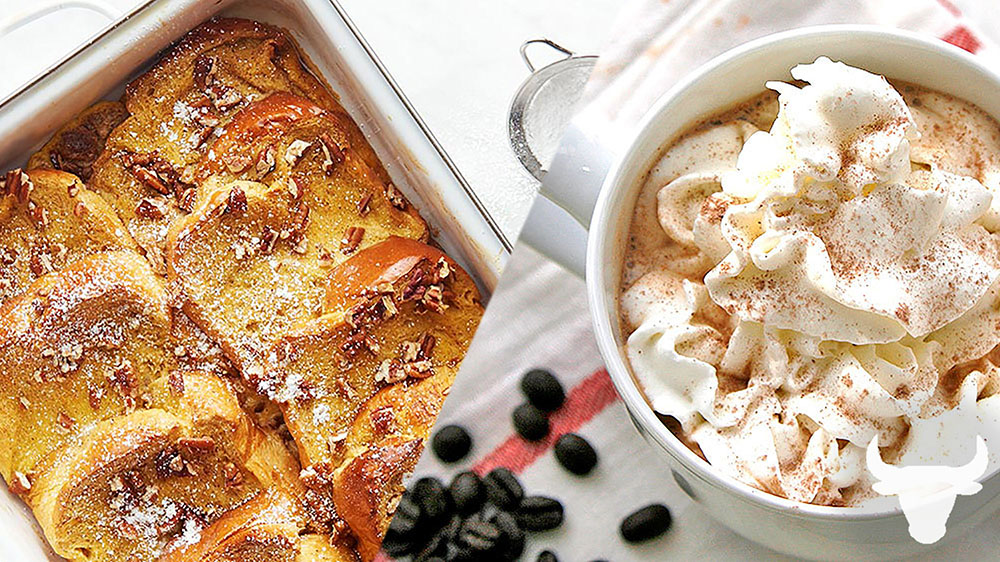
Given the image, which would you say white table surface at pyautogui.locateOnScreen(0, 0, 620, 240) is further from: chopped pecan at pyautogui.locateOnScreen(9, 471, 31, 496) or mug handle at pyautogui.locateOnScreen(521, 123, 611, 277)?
chopped pecan at pyautogui.locateOnScreen(9, 471, 31, 496)

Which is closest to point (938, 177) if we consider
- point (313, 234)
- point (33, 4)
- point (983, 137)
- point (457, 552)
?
point (983, 137)

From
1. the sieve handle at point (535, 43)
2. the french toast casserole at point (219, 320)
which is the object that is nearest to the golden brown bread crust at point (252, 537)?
the french toast casserole at point (219, 320)

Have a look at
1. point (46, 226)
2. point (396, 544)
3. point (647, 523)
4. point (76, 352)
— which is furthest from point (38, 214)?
point (647, 523)

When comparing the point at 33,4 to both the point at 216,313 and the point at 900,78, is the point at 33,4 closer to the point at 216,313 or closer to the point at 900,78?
the point at 216,313

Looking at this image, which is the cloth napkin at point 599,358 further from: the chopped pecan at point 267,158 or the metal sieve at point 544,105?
the chopped pecan at point 267,158

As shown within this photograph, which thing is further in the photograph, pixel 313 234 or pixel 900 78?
pixel 313 234
